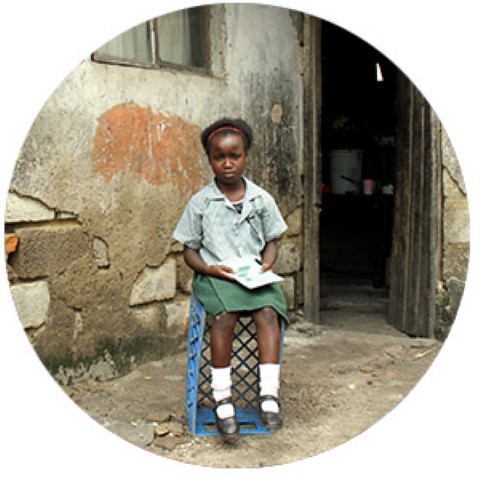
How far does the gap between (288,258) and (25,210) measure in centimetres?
141

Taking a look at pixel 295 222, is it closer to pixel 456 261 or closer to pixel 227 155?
pixel 456 261

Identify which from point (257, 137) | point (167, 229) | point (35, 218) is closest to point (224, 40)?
point (257, 137)

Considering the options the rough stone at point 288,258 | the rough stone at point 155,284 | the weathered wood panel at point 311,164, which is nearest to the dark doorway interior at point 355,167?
the weathered wood panel at point 311,164

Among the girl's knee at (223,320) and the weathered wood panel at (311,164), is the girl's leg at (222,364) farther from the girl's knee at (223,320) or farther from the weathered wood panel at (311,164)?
the weathered wood panel at (311,164)

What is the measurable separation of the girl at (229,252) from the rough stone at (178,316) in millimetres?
659

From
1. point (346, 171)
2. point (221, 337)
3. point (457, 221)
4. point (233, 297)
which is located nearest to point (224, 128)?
point (233, 297)

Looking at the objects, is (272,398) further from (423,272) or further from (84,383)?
(423,272)

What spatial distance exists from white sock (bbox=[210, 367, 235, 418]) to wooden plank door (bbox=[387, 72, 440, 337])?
1409 millimetres

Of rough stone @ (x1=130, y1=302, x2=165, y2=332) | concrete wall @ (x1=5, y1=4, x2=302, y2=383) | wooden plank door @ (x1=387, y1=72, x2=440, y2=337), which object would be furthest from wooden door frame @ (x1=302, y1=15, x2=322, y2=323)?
rough stone @ (x1=130, y1=302, x2=165, y2=332)

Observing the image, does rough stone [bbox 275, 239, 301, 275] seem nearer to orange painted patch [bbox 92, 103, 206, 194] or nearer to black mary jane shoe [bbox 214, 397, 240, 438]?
orange painted patch [bbox 92, 103, 206, 194]

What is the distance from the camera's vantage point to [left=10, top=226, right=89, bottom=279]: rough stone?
2115 mm

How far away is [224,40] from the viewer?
258cm

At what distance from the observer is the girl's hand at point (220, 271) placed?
1.93 m

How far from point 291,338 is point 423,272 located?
2.23 ft
